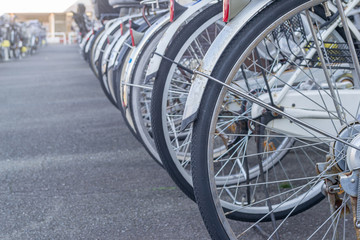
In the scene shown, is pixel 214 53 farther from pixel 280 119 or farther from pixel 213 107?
pixel 280 119

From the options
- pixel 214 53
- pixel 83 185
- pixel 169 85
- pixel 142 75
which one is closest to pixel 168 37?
pixel 169 85

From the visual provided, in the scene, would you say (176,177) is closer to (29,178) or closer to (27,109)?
(29,178)

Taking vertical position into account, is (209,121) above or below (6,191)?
above

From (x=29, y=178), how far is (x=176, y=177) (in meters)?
1.39

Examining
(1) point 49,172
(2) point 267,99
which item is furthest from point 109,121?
(2) point 267,99

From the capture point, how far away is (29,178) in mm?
3389

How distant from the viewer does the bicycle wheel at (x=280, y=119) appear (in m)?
1.63

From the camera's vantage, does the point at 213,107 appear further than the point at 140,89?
No

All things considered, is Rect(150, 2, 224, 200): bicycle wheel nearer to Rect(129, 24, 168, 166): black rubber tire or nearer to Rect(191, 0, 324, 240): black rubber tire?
Rect(129, 24, 168, 166): black rubber tire

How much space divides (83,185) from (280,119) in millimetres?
1532

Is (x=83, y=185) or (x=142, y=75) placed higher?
(x=142, y=75)

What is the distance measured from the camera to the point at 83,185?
3219 millimetres

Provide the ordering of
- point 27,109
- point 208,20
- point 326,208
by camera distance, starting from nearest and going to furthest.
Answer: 1. point 208,20
2. point 326,208
3. point 27,109

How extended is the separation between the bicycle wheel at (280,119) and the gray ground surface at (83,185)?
0.36 meters
